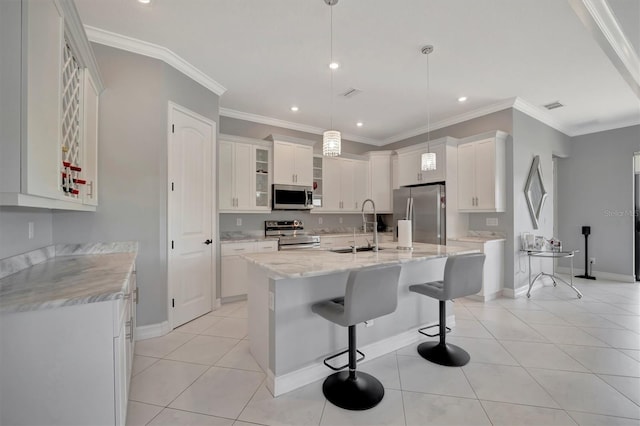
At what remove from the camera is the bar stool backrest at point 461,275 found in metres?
2.27

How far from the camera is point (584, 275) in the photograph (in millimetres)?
5383

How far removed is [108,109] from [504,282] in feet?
17.9

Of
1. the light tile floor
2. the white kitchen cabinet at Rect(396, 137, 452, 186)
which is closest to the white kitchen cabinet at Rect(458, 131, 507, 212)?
the white kitchen cabinet at Rect(396, 137, 452, 186)

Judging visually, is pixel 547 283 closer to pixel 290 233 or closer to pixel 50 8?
pixel 290 233

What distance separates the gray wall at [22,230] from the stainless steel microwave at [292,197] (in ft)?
8.95

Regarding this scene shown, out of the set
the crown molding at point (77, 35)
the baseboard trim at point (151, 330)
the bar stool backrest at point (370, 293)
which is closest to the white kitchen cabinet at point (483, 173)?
the bar stool backrest at point (370, 293)

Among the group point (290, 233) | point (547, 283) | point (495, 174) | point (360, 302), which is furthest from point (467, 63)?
point (547, 283)

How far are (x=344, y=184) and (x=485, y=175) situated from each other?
238 cm

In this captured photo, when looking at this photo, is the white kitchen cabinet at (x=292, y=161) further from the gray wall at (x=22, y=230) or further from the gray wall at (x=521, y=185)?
the gray wall at (x=521, y=185)

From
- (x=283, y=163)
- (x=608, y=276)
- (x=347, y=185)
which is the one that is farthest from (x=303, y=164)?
(x=608, y=276)

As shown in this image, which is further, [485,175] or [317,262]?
[485,175]

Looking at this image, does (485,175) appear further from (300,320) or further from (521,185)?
(300,320)

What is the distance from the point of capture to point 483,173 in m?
4.26

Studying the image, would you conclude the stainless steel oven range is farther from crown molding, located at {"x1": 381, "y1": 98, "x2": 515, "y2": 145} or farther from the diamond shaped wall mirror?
the diamond shaped wall mirror
